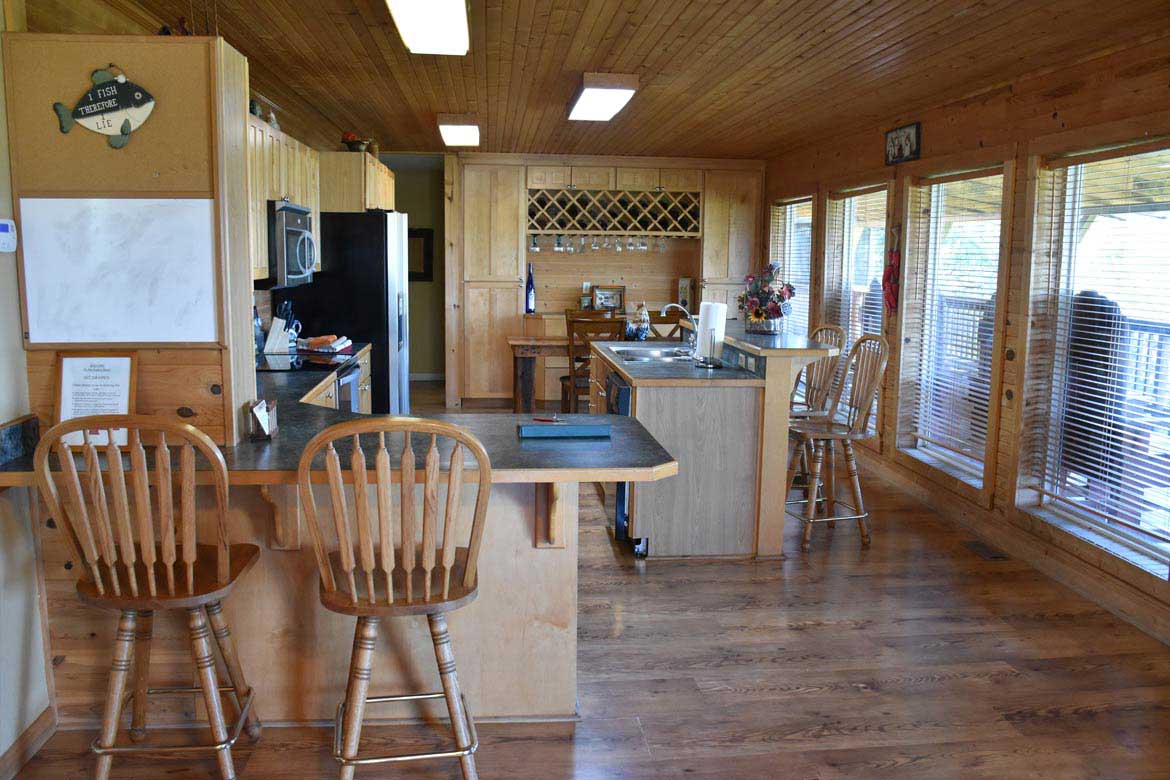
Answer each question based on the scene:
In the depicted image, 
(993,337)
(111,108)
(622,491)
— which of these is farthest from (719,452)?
(111,108)

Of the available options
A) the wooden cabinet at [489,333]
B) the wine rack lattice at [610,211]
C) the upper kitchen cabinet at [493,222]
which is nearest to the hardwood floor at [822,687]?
the wooden cabinet at [489,333]

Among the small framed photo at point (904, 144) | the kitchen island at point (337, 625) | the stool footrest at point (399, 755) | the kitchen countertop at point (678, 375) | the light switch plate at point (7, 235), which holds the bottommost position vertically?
the stool footrest at point (399, 755)

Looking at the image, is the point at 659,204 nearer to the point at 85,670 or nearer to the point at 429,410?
the point at 429,410

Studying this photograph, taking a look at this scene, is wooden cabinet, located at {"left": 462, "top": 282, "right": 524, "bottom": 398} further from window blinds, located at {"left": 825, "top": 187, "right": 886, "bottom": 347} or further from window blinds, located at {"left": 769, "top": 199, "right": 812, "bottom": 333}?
window blinds, located at {"left": 825, "top": 187, "right": 886, "bottom": 347}

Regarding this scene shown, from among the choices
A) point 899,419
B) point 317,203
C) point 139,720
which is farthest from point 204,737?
point 899,419

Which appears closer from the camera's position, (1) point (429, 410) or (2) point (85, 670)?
(2) point (85, 670)

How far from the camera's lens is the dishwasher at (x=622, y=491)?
410 cm

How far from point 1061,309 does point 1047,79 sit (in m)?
1.03

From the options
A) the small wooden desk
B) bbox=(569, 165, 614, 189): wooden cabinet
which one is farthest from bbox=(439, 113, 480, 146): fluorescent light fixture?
the small wooden desk

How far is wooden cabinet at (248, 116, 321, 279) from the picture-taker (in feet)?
12.3

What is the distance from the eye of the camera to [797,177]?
23.5 ft

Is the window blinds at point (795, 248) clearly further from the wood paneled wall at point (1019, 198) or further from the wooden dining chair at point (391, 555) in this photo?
the wooden dining chair at point (391, 555)

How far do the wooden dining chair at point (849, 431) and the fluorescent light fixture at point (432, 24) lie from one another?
2.40 m

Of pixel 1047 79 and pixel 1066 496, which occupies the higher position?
pixel 1047 79
